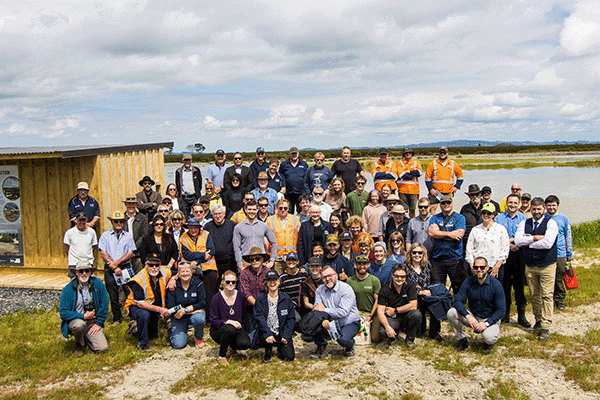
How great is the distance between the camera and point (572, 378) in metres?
5.79

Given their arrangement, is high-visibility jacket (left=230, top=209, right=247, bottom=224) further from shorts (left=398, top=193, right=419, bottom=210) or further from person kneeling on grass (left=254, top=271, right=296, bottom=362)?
shorts (left=398, top=193, right=419, bottom=210)

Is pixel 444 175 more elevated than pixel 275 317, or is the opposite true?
pixel 444 175

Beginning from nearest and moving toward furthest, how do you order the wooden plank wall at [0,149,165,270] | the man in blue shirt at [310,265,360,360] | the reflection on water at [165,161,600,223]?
1. the man in blue shirt at [310,265,360,360]
2. the wooden plank wall at [0,149,165,270]
3. the reflection on water at [165,161,600,223]

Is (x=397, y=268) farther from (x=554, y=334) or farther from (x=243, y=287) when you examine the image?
(x=554, y=334)

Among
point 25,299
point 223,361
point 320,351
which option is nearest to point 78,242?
point 25,299

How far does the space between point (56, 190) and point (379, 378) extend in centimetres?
861

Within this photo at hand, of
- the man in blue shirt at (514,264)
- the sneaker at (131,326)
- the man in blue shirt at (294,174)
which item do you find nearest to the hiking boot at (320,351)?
the sneaker at (131,326)

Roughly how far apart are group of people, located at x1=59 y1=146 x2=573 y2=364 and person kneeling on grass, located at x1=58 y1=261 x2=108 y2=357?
16mm

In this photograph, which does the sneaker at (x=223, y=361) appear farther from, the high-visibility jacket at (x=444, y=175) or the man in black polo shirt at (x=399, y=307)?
the high-visibility jacket at (x=444, y=175)

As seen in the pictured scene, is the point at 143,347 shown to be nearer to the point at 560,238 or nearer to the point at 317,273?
the point at 317,273

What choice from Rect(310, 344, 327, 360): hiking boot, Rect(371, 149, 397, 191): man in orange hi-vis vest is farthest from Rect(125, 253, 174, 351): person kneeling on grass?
Rect(371, 149, 397, 191): man in orange hi-vis vest

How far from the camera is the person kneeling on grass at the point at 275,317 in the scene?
649cm

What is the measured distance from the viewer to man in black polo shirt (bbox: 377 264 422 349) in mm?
6809

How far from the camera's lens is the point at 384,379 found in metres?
5.89
